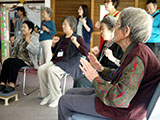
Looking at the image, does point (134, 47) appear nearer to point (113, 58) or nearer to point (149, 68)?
point (149, 68)

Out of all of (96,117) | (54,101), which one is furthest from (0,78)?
(96,117)

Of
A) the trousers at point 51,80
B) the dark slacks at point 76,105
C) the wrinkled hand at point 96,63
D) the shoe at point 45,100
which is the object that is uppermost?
the wrinkled hand at point 96,63

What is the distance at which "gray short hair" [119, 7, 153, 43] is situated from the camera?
110cm

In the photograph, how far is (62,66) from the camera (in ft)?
8.99

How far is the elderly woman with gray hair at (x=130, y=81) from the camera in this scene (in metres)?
1.00

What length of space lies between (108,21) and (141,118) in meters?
1.29

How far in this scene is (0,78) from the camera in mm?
3076

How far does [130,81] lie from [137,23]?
37cm

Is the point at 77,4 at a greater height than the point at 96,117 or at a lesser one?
greater

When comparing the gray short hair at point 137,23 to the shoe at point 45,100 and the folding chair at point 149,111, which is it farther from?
the shoe at point 45,100

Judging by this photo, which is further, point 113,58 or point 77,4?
point 77,4

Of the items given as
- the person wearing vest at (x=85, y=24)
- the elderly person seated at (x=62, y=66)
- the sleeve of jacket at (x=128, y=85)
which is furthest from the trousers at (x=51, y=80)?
the sleeve of jacket at (x=128, y=85)

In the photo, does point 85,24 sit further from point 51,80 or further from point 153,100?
point 153,100

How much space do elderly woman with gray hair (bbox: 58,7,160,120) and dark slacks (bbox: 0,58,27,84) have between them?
2026 millimetres
